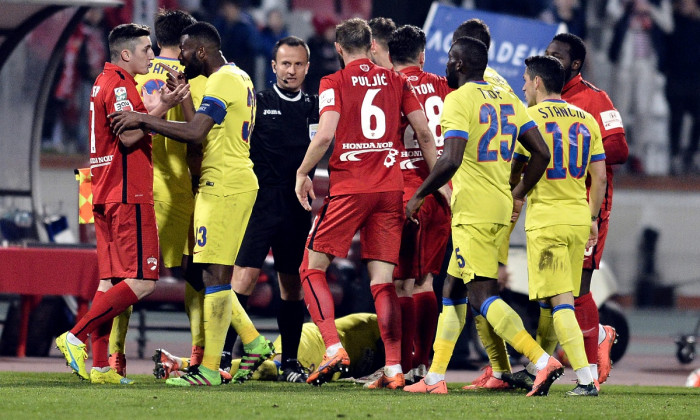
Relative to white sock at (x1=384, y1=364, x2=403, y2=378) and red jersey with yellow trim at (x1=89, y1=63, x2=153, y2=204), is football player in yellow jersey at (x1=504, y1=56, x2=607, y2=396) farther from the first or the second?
red jersey with yellow trim at (x1=89, y1=63, x2=153, y2=204)

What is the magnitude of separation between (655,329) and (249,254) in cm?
1188

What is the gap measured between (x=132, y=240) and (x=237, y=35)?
47.6 feet

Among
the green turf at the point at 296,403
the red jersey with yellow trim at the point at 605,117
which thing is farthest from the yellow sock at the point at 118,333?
the red jersey with yellow trim at the point at 605,117

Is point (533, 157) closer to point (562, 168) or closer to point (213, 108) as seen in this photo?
point (562, 168)

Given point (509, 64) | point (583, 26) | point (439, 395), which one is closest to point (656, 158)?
point (583, 26)

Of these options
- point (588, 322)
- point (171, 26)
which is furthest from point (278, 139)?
point (588, 322)

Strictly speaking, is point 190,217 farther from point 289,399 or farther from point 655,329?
point 655,329

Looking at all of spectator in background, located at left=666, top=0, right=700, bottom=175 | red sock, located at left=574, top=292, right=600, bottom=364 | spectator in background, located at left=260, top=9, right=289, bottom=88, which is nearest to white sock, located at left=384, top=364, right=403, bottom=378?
red sock, located at left=574, top=292, right=600, bottom=364

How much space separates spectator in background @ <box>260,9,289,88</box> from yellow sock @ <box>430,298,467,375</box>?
569 inches

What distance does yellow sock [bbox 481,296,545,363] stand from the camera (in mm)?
7094

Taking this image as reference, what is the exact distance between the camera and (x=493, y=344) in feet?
26.3

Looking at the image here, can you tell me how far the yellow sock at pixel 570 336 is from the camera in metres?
7.18

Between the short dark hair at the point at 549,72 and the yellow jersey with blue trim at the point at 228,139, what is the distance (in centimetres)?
A: 182

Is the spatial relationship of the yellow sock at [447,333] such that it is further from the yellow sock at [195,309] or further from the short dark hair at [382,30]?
the short dark hair at [382,30]
